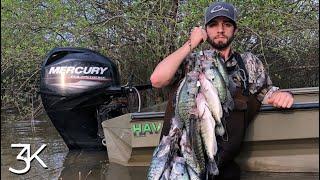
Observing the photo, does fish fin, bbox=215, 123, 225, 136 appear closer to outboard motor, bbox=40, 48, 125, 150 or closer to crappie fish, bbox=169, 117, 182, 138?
crappie fish, bbox=169, 117, 182, 138

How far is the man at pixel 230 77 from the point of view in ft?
8.58

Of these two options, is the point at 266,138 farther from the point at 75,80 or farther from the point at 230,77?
the point at 75,80

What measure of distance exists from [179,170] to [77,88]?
129 inches

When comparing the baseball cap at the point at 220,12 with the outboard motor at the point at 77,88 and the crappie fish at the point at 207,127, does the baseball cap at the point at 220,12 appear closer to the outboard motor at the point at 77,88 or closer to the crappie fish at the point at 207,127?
the crappie fish at the point at 207,127

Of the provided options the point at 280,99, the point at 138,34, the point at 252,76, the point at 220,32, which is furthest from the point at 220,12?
the point at 138,34

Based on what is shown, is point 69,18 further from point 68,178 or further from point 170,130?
point 170,130

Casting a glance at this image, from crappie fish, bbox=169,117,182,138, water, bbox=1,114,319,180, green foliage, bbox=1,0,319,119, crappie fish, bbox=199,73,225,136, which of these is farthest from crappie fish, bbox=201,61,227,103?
green foliage, bbox=1,0,319,119

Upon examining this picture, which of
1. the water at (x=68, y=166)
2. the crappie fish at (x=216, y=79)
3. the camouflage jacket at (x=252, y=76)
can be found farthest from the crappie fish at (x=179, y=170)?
the water at (x=68, y=166)

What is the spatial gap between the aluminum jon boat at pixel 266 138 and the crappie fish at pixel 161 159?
24.3 inches

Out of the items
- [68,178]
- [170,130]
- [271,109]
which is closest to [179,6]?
[68,178]

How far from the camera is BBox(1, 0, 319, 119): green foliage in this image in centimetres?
688

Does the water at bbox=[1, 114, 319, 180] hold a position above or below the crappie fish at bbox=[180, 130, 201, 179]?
below

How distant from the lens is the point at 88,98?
5695 mm

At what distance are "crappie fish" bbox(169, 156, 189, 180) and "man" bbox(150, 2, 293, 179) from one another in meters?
0.20
